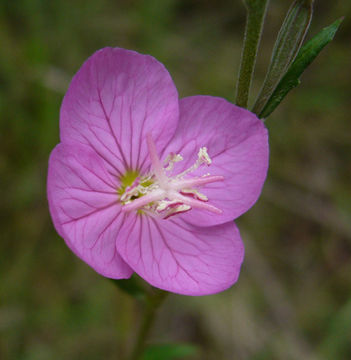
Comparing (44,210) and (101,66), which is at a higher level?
(101,66)

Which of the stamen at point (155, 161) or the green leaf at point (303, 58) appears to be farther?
the stamen at point (155, 161)

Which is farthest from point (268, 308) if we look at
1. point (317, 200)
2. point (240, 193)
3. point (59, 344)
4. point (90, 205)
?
point (90, 205)

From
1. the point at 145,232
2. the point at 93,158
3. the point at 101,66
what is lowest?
the point at 145,232

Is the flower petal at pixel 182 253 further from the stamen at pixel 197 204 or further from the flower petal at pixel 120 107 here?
the flower petal at pixel 120 107

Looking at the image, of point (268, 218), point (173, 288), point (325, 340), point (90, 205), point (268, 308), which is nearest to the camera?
point (173, 288)

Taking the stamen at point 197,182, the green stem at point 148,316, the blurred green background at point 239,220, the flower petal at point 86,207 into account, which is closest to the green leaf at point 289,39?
the stamen at point 197,182

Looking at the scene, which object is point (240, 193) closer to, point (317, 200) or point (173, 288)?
point (173, 288)

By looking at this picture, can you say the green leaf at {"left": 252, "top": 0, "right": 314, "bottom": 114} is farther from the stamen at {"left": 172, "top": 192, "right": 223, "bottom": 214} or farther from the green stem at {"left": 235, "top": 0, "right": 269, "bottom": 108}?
the stamen at {"left": 172, "top": 192, "right": 223, "bottom": 214}

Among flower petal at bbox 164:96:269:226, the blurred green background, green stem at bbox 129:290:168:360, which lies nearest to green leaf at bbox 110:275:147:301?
green stem at bbox 129:290:168:360

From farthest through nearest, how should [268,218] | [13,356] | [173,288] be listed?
1. [268,218]
2. [13,356]
3. [173,288]
